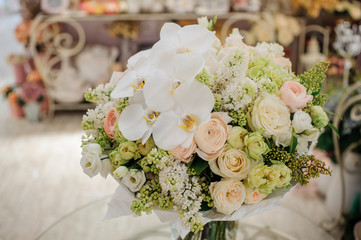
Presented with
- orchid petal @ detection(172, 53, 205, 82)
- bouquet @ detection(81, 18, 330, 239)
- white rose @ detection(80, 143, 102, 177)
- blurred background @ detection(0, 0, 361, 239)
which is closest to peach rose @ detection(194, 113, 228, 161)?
bouquet @ detection(81, 18, 330, 239)

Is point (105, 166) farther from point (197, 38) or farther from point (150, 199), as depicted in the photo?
point (197, 38)

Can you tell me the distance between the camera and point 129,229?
129 cm

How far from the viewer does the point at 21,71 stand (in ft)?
11.4

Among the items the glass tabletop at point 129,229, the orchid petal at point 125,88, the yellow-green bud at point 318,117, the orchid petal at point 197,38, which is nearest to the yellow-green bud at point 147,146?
the orchid petal at point 125,88

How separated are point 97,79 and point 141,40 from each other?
0.63 meters

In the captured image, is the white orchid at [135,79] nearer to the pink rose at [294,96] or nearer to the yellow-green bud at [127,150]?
the yellow-green bud at [127,150]

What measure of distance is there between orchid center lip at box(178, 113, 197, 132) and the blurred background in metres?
1.64

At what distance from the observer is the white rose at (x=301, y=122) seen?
29.5 inches

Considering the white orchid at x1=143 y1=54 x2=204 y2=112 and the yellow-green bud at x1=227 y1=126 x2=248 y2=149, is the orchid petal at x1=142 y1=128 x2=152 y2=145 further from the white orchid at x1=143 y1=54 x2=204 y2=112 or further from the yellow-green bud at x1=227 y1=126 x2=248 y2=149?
the yellow-green bud at x1=227 y1=126 x2=248 y2=149

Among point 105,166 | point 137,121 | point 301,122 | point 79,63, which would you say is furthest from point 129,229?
point 79,63

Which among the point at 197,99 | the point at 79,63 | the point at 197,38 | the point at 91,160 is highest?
the point at 197,38

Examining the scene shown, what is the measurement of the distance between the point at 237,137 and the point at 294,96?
6.0 inches

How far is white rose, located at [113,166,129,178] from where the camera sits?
2.40ft

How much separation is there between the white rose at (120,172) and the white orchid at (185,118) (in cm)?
10
